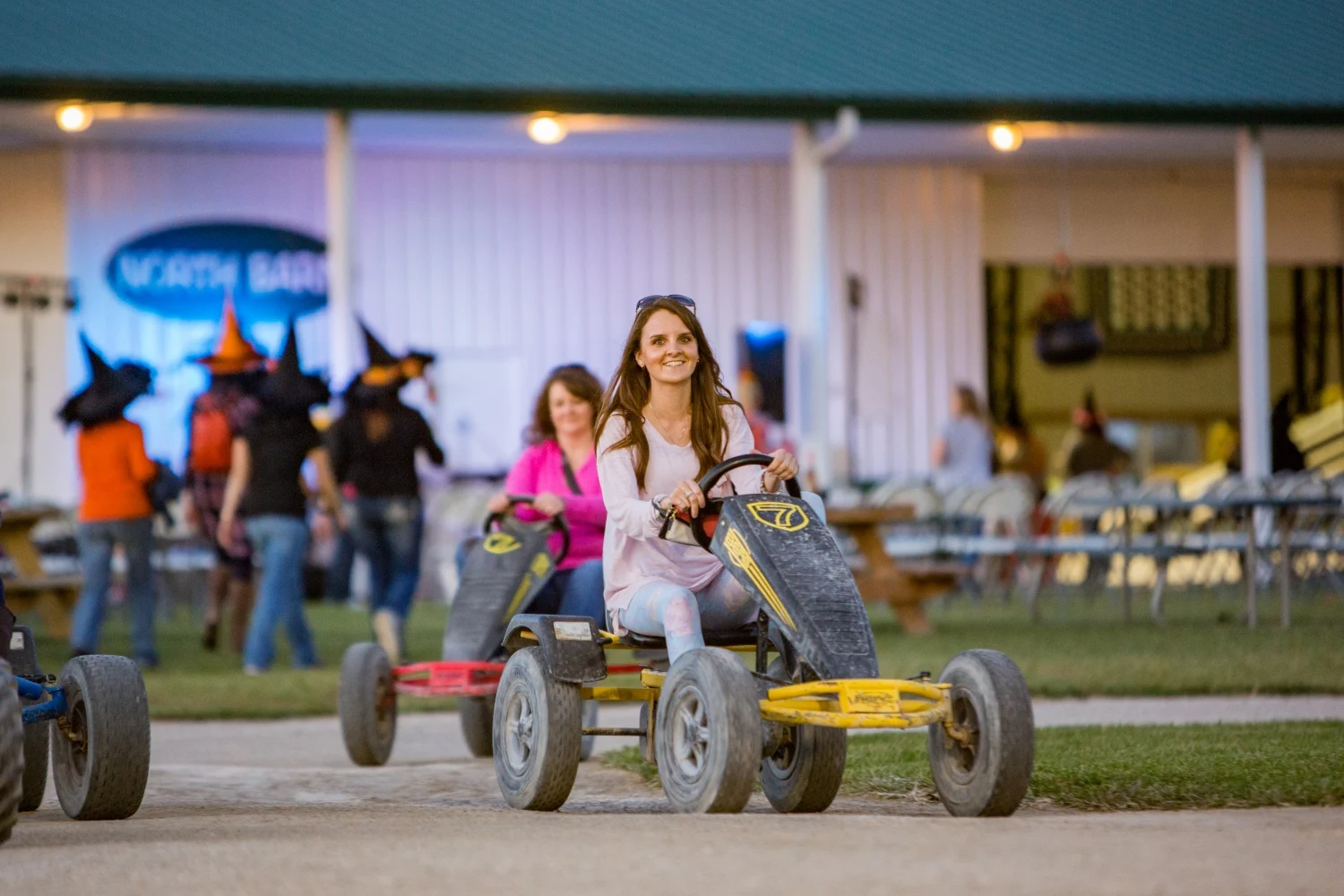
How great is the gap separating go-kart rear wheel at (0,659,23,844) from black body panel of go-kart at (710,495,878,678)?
1.90m

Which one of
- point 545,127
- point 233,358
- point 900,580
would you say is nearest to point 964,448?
point 545,127

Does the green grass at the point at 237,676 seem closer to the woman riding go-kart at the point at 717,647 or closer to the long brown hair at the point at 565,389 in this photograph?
the long brown hair at the point at 565,389

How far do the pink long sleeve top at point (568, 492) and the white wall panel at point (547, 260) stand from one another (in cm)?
1324

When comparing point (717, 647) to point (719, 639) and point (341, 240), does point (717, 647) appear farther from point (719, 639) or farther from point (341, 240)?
point (341, 240)

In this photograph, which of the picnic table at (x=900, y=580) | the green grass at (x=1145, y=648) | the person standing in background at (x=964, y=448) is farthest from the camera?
the person standing in background at (x=964, y=448)

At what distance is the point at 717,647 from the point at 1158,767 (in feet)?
5.06

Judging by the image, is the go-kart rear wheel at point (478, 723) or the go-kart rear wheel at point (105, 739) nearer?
the go-kart rear wheel at point (105, 739)

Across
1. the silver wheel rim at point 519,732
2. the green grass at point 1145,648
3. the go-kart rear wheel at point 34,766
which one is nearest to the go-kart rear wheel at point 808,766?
the silver wheel rim at point 519,732

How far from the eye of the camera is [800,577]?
5.25 m

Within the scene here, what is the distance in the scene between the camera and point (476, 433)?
21.5 meters

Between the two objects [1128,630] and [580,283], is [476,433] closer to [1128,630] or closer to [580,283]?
[580,283]

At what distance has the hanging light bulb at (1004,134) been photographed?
19.3 metres

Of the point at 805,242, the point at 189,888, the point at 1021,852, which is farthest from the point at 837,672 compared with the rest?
the point at 805,242

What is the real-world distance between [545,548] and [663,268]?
14.8 meters
